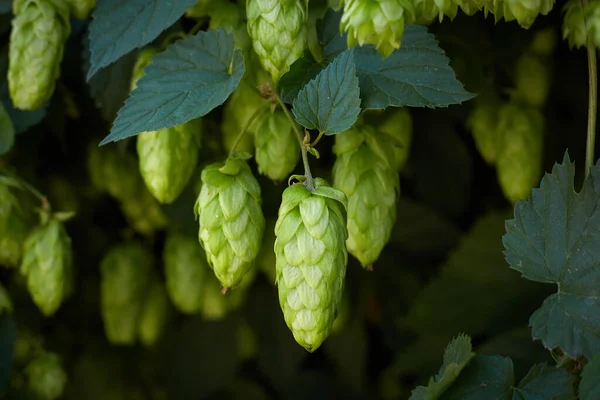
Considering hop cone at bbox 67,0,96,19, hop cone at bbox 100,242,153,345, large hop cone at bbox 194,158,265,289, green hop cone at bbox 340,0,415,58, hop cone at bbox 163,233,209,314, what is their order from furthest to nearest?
hop cone at bbox 100,242,153,345 → hop cone at bbox 163,233,209,314 → hop cone at bbox 67,0,96,19 → large hop cone at bbox 194,158,265,289 → green hop cone at bbox 340,0,415,58

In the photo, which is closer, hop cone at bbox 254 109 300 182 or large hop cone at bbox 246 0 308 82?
large hop cone at bbox 246 0 308 82

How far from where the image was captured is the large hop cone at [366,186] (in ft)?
2.85

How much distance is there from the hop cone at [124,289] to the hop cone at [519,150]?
0.79 metres

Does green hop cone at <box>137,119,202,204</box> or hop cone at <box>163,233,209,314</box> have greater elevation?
green hop cone at <box>137,119,202,204</box>

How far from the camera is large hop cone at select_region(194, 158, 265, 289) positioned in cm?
79

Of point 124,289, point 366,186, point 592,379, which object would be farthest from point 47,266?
point 592,379

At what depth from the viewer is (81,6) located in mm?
1036

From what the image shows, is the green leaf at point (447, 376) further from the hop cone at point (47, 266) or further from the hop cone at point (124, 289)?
the hop cone at point (124, 289)

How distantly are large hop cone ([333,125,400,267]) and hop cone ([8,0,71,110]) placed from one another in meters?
0.44

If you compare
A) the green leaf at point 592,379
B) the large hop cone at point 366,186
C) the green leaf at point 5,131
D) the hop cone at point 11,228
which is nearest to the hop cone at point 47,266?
the hop cone at point 11,228

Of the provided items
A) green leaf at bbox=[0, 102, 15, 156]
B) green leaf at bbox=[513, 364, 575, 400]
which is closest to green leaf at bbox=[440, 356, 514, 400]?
green leaf at bbox=[513, 364, 575, 400]

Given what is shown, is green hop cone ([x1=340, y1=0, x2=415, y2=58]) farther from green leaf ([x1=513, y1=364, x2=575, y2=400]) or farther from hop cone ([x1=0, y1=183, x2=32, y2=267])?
hop cone ([x1=0, y1=183, x2=32, y2=267])

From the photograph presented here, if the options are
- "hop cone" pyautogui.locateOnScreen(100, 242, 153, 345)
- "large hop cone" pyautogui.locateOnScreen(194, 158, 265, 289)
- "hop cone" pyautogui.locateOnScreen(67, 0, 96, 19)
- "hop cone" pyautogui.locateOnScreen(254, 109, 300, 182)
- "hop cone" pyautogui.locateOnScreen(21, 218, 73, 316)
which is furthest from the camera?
"hop cone" pyautogui.locateOnScreen(100, 242, 153, 345)

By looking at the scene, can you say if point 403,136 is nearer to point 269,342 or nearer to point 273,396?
point 269,342
